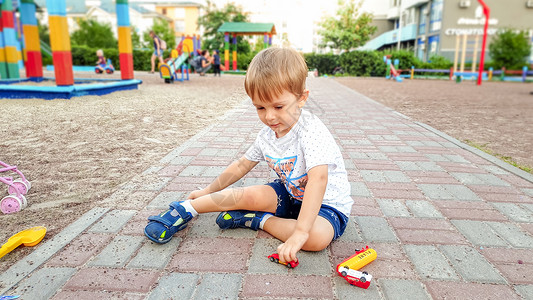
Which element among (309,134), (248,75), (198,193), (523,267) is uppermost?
(248,75)

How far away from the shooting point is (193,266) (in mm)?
1786

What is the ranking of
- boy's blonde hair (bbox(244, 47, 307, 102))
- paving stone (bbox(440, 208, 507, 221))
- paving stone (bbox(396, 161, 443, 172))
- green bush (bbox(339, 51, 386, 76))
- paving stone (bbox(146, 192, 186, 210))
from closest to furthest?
1. boy's blonde hair (bbox(244, 47, 307, 102))
2. paving stone (bbox(440, 208, 507, 221))
3. paving stone (bbox(146, 192, 186, 210))
4. paving stone (bbox(396, 161, 443, 172))
5. green bush (bbox(339, 51, 386, 76))

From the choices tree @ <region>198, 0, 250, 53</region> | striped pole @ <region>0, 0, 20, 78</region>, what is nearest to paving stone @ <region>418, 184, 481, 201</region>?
striped pole @ <region>0, 0, 20, 78</region>

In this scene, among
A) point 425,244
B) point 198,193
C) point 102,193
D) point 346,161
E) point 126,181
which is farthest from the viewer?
point 346,161

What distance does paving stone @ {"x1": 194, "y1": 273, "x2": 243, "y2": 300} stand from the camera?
1.56m

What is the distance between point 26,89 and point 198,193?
275 inches

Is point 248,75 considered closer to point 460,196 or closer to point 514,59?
point 460,196

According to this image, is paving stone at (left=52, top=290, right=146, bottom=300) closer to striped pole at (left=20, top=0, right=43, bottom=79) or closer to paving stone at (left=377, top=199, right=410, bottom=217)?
paving stone at (left=377, top=199, right=410, bottom=217)

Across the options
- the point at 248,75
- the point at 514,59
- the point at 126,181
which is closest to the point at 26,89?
the point at 126,181

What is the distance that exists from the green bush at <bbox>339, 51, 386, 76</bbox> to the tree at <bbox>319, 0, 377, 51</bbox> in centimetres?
779

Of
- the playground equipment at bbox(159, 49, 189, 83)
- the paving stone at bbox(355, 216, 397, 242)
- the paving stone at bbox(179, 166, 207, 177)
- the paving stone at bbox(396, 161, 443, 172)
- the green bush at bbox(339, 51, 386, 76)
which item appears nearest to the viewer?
the paving stone at bbox(355, 216, 397, 242)

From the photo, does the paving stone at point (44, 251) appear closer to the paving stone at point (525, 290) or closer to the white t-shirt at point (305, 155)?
the white t-shirt at point (305, 155)

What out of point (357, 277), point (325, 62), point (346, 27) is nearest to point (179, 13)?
point (346, 27)

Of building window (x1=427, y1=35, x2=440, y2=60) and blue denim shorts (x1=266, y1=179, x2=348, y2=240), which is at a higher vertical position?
building window (x1=427, y1=35, x2=440, y2=60)
